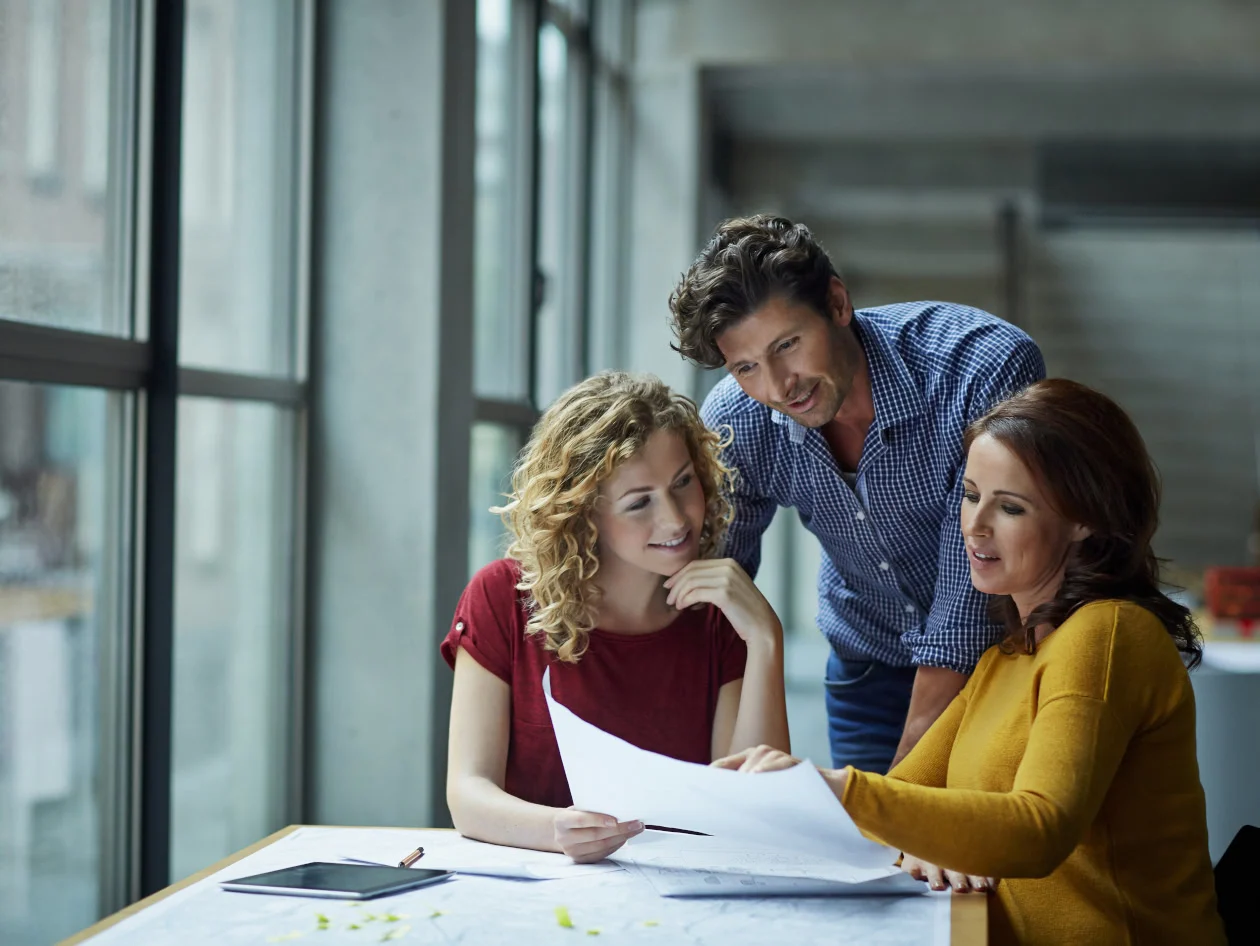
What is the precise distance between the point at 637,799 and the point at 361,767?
1.93 meters

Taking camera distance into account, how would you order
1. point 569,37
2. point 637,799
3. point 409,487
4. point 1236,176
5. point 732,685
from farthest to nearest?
point 1236,176 → point 569,37 → point 409,487 → point 732,685 → point 637,799

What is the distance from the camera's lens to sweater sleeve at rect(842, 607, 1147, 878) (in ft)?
4.29

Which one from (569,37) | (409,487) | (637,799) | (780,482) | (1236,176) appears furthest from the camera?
(1236,176)

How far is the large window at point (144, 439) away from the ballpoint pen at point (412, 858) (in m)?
0.93

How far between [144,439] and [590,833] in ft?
4.53

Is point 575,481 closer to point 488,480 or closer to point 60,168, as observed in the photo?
point 60,168

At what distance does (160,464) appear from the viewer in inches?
99.0

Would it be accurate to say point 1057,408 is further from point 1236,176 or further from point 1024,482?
point 1236,176

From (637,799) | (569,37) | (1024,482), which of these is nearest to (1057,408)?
(1024,482)

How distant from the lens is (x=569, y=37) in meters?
5.30

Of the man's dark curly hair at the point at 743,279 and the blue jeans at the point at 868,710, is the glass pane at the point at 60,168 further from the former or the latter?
the blue jeans at the point at 868,710

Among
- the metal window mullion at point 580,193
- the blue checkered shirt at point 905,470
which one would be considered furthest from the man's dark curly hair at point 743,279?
the metal window mullion at point 580,193

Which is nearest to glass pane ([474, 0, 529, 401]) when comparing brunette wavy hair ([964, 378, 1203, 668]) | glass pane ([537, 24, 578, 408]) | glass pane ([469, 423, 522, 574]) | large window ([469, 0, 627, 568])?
large window ([469, 0, 627, 568])

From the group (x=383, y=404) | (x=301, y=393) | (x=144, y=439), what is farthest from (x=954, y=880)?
(x=301, y=393)
